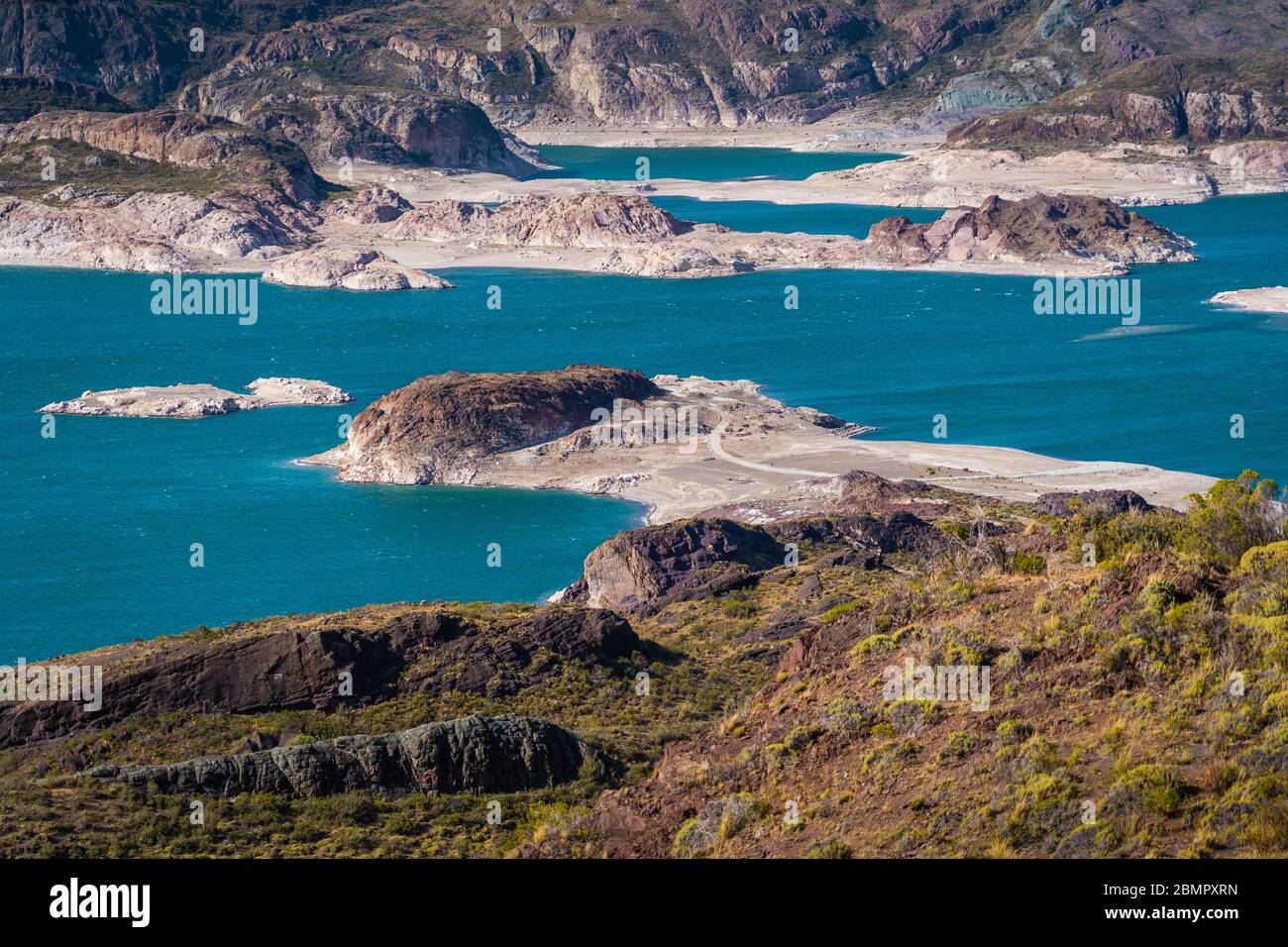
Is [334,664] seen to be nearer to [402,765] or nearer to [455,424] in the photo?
[402,765]

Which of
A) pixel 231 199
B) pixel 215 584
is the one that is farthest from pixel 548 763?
pixel 231 199

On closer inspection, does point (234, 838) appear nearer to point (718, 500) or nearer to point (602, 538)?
point (602, 538)

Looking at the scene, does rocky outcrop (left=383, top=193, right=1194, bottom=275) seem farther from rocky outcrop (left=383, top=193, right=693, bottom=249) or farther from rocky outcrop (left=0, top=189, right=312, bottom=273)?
rocky outcrop (left=0, top=189, right=312, bottom=273)

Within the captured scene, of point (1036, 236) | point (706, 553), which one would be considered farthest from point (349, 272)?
point (706, 553)

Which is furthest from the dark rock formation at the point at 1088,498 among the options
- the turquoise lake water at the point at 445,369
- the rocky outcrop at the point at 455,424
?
the rocky outcrop at the point at 455,424

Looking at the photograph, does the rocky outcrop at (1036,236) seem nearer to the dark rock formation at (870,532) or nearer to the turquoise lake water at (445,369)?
the turquoise lake water at (445,369)

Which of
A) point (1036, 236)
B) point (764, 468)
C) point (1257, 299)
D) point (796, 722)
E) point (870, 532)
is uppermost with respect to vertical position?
point (1036, 236)
